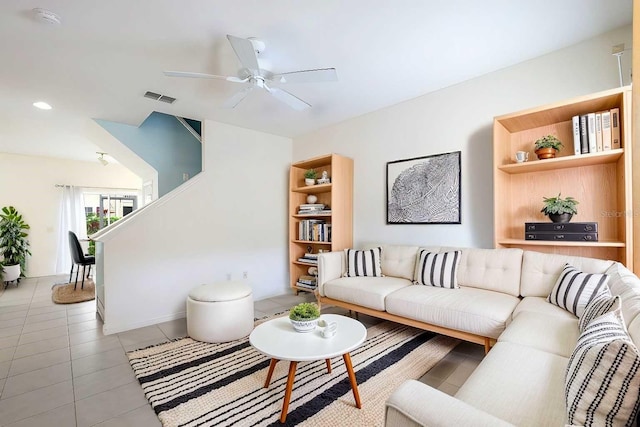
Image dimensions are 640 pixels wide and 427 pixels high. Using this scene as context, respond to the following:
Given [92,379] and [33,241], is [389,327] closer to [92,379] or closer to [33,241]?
[92,379]

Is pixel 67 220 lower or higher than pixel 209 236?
higher

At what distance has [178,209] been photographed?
3555mm

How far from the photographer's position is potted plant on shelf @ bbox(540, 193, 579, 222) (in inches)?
87.4

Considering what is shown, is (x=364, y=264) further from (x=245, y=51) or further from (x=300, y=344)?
(x=245, y=51)

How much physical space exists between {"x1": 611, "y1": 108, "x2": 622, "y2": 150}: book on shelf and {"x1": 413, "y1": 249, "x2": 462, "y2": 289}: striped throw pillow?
1.32 metres

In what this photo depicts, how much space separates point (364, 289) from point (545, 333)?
4.76 ft

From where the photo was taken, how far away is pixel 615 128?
2021mm

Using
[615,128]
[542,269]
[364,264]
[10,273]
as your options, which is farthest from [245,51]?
[10,273]

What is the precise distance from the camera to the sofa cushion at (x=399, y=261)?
308cm

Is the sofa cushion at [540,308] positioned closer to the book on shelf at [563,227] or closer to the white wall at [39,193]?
the book on shelf at [563,227]

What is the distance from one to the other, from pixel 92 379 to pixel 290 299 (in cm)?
238

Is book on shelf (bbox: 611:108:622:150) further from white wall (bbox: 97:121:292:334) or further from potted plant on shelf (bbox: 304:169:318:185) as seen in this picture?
white wall (bbox: 97:121:292:334)

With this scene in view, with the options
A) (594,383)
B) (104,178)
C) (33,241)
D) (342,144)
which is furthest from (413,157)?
(33,241)

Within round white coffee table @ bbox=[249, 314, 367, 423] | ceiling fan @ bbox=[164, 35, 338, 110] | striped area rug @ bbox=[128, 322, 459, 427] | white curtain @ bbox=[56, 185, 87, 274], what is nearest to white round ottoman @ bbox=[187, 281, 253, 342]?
striped area rug @ bbox=[128, 322, 459, 427]
